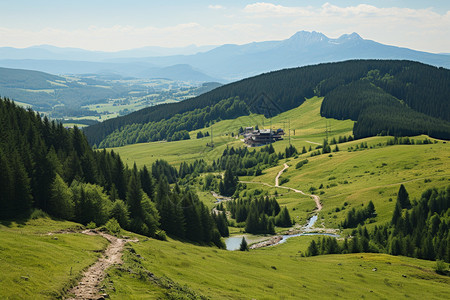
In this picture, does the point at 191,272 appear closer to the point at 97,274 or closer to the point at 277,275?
the point at 97,274

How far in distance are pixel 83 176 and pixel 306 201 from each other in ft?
331

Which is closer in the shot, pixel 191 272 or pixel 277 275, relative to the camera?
pixel 191 272

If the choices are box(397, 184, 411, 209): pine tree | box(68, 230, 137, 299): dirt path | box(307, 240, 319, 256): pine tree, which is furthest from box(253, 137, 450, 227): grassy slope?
box(68, 230, 137, 299): dirt path

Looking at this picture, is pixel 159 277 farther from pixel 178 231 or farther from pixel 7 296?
pixel 178 231

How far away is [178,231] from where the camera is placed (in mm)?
99062

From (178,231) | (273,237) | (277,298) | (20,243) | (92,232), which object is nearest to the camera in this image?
(20,243)

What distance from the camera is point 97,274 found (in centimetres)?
4344

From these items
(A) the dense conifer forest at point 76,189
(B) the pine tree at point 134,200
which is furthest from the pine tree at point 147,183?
(B) the pine tree at point 134,200

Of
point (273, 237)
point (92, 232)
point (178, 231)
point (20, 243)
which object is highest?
point (20, 243)

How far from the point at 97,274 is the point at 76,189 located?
4269 cm

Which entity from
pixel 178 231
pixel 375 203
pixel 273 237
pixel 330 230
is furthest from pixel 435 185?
pixel 178 231

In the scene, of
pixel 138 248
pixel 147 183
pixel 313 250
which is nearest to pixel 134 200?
pixel 138 248

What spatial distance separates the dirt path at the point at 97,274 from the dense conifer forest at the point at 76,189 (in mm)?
18531

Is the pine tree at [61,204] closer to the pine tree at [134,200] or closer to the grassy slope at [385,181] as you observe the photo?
the pine tree at [134,200]
